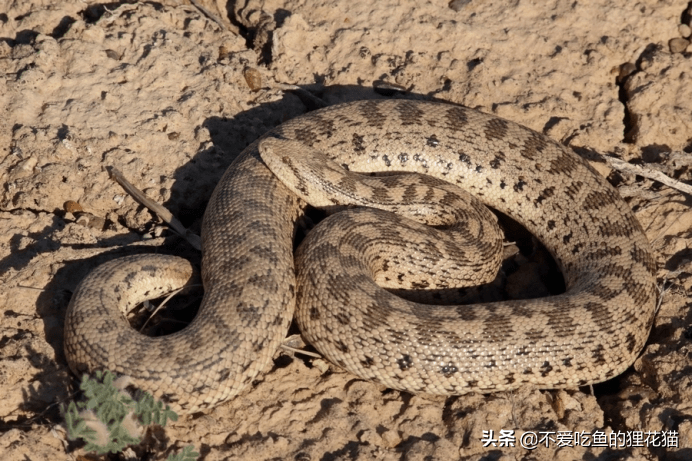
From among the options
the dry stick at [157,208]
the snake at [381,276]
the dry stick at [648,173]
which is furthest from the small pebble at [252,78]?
the dry stick at [648,173]

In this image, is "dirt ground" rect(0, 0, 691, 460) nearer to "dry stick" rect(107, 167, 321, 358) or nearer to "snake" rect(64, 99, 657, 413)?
"dry stick" rect(107, 167, 321, 358)

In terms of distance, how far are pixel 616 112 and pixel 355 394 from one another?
5.10 metres

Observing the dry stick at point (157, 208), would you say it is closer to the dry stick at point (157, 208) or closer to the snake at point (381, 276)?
the dry stick at point (157, 208)

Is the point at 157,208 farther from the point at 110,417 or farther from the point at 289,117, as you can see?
the point at 110,417

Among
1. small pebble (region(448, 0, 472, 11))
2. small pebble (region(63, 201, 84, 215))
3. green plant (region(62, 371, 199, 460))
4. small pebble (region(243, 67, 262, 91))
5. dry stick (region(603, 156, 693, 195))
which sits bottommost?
green plant (region(62, 371, 199, 460))

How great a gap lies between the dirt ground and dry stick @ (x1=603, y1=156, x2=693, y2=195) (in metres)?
0.16

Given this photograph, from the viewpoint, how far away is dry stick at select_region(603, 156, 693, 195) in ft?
25.3

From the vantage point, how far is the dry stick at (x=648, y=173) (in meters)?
7.71

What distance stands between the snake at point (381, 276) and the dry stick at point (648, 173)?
1.45 feet

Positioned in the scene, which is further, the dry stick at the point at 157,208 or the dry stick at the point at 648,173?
the dry stick at the point at 648,173

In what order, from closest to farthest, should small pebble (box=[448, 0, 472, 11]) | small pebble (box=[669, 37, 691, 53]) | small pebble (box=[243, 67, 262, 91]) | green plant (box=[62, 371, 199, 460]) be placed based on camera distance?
green plant (box=[62, 371, 199, 460]), small pebble (box=[243, 67, 262, 91]), small pebble (box=[669, 37, 691, 53]), small pebble (box=[448, 0, 472, 11])

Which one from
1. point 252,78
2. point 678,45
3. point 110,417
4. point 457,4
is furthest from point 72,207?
point 678,45

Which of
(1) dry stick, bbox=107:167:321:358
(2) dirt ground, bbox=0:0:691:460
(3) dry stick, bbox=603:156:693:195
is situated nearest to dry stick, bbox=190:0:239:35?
(2) dirt ground, bbox=0:0:691:460

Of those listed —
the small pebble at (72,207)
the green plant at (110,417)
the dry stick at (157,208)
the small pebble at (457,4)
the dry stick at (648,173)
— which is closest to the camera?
the green plant at (110,417)
